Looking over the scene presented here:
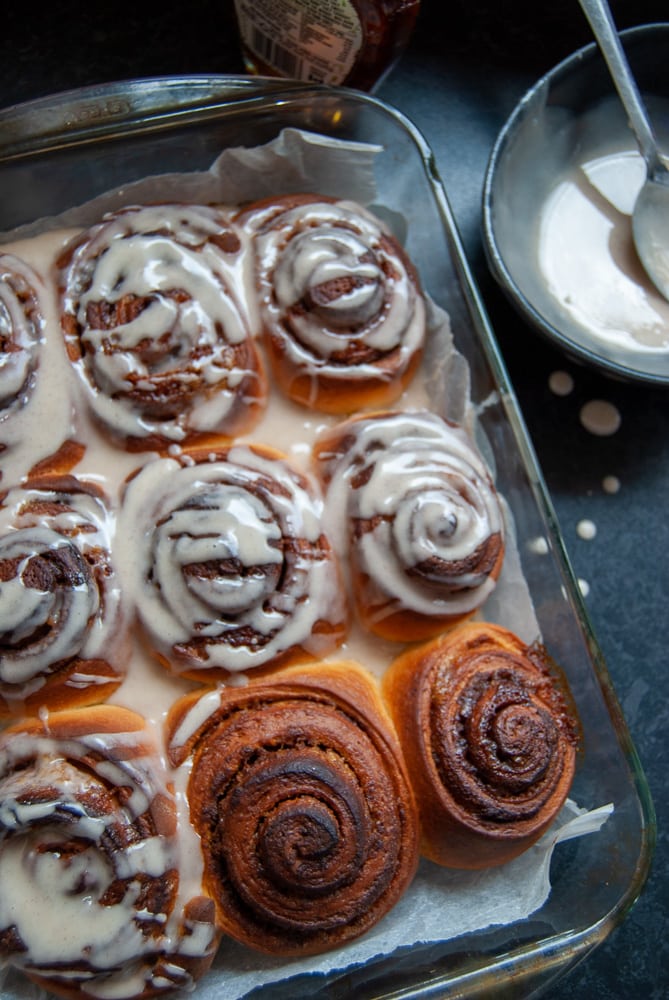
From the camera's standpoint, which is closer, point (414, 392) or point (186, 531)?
point (186, 531)

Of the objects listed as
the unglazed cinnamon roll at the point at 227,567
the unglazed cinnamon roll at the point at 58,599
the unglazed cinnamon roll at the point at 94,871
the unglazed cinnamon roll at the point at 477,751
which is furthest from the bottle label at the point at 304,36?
the unglazed cinnamon roll at the point at 94,871

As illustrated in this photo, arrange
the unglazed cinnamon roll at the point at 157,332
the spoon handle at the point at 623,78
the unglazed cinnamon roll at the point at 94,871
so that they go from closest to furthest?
the unglazed cinnamon roll at the point at 94,871
the unglazed cinnamon roll at the point at 157,332
the spoon handle at the point at 623,78

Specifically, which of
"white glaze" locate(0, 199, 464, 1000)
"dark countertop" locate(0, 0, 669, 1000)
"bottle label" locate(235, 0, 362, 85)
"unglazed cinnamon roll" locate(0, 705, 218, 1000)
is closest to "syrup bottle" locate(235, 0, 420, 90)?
"bottle label" locate(235, 0, 362, 85)

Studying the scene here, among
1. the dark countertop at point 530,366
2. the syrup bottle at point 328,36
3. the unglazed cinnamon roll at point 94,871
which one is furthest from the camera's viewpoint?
the dark countertop at point 530,366

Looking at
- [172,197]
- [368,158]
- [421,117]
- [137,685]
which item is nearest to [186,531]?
[137,685]

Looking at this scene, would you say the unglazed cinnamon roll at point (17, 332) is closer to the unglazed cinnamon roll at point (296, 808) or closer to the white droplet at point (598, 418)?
the unglazed cinnamon roll at point (296, 808)

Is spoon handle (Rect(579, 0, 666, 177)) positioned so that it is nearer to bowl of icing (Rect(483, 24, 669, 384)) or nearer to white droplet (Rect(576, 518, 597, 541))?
bowl of icing (Rect(483, 24, 669, 384))

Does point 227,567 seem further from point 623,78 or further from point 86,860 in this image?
point 623,78

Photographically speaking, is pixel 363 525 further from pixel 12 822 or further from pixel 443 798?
pixel 12 822
